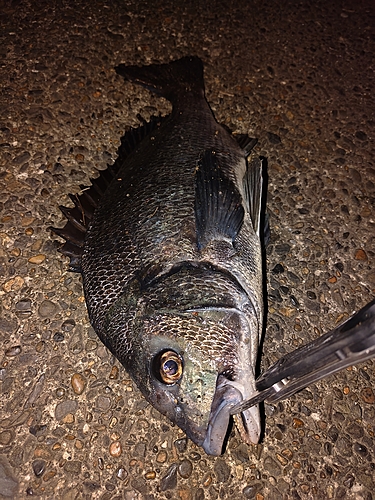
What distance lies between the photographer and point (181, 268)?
186 centimetres

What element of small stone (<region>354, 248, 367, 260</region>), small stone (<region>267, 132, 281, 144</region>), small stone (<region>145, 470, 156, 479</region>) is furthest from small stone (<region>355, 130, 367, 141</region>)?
small stone (<region>145, 470, 156, 479</region>)

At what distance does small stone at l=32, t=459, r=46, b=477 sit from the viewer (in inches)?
75.9

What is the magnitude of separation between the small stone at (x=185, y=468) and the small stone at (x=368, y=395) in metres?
0.99

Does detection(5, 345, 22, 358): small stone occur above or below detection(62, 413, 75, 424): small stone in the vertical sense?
above

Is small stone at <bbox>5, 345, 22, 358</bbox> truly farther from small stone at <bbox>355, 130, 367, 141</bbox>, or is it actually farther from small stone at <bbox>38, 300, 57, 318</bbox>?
small stone at <bbox>355, 130, 367, 141</bbox>

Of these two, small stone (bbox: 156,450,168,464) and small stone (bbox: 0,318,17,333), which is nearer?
small stone (bbox: 156,450,168,464)

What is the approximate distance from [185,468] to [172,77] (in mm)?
2330

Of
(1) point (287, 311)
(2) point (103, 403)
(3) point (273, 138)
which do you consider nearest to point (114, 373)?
(2) point (103, 403)

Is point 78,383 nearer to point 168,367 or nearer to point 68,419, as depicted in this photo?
point 68,419

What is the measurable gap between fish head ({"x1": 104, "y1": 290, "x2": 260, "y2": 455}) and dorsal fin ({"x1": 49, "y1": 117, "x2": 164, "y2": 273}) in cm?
57

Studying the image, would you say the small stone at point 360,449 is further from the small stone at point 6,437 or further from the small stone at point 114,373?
the small stone at point 6,437

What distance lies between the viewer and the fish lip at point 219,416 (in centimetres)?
159

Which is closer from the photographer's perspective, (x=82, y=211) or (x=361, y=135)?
(x=82, y=211)

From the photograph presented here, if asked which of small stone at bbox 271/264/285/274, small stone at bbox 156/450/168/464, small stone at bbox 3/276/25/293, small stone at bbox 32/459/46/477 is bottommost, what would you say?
small stone at bbox 32/459/46/477
